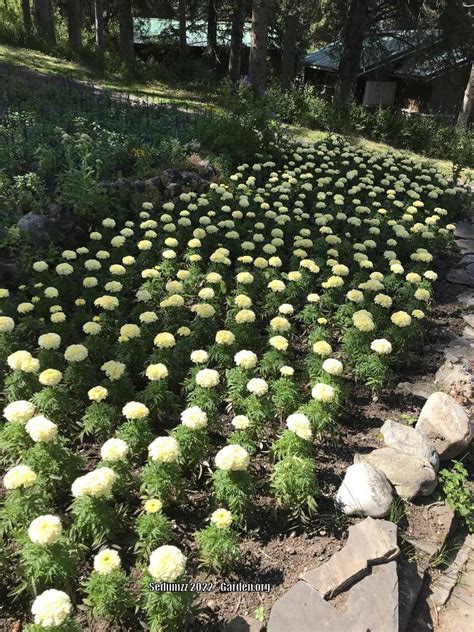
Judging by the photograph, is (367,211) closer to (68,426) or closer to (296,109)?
(68,426)

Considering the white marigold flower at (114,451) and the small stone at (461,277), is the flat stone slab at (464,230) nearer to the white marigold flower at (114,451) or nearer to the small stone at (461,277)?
the small stone at (461,277)

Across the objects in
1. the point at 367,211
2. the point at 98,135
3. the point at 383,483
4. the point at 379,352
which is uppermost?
the point at 98,135

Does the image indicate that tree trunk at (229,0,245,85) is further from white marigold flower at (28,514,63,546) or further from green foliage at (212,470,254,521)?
white marigold flower at (28,514,63,546)

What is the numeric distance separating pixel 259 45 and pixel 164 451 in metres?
13.5

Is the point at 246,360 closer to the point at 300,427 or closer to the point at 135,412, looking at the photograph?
the point at 300,427

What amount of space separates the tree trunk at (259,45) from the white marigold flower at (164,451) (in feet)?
39.2

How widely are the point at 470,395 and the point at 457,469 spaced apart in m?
0.84

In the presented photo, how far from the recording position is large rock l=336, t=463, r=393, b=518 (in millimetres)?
3021

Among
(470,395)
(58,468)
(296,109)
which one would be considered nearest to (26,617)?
(58,468)

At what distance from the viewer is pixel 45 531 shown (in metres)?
2.20

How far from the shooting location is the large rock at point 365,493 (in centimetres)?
302

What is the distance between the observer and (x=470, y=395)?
4.16 meters

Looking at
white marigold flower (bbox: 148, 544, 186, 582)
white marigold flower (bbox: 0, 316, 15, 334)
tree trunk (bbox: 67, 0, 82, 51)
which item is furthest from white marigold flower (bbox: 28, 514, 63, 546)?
tree trunk (bbox: 67, 0, 82, 51)

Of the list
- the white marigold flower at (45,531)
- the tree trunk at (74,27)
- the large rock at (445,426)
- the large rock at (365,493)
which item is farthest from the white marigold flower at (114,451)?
the tree trunk at (74,27)
